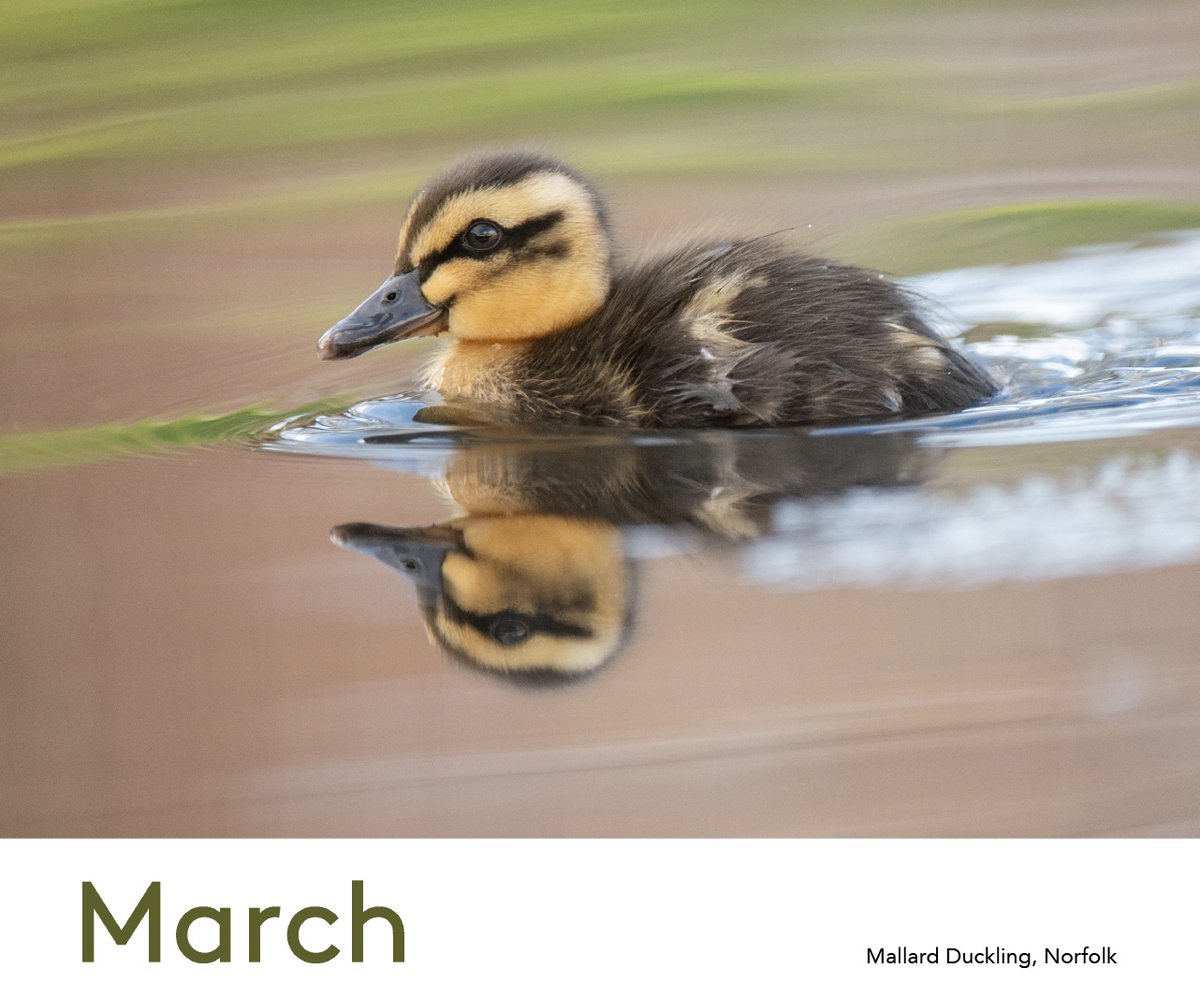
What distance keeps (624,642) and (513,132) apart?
Answer: 7.61 feet

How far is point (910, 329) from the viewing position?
7.30 ft

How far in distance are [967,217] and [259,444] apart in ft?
5.49

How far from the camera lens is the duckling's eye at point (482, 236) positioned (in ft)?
7.69

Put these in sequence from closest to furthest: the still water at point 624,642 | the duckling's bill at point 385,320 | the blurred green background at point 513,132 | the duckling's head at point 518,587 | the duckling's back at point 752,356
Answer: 1. the still water at point 624,642
2. the duckling's head at point 518,587
3. the duckling's back at point 752,356
4. the duckling's bill at point 385,320
5. the blurred green background at point 513,132

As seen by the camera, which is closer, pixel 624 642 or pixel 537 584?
pixel 624 642

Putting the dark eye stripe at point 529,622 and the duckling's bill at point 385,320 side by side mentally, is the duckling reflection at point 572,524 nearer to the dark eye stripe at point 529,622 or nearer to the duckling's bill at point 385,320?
the dark eye stripe at point 529,622

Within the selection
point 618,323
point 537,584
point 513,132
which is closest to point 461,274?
point 618,323

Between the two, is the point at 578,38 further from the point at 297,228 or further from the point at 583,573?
the point at 583,573

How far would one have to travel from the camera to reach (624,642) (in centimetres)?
153

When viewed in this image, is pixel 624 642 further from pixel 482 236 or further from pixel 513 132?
pixel 513 132

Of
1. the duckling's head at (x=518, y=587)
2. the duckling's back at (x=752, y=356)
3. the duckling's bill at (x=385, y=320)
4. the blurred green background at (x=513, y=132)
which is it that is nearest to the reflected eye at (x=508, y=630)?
the duckling's head at (x=518, y=587)

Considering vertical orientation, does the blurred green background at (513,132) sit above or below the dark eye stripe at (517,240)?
above

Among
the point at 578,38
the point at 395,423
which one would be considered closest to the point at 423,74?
the point at 578,38

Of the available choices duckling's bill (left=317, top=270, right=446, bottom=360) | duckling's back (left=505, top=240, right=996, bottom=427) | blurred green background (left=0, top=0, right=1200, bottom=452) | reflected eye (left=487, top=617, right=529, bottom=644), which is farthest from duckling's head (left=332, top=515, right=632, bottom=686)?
blurred green background (left=0, top=0, right=1200, bottom=452)
